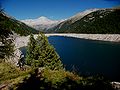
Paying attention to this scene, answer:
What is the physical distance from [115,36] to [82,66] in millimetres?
113346

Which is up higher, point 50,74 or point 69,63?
point 50,74

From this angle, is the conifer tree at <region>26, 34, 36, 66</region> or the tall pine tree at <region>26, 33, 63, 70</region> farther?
the conifer tree at <region>26, 34, 36, 66</region>

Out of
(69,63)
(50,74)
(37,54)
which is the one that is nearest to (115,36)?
(69,63)

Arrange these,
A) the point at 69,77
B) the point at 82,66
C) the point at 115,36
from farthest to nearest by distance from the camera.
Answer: the point at 115,36, the point at 82,66, the point at 69,77

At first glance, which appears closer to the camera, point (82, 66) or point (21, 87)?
point (21, 87)

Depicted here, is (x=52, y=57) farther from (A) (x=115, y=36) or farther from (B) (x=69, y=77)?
(A) (x=115, y=36)

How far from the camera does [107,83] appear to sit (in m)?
14.1

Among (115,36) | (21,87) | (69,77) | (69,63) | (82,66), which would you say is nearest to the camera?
(21,87)

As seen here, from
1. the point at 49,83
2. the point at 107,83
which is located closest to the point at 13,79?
the point at 49,83

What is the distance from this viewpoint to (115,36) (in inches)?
7082

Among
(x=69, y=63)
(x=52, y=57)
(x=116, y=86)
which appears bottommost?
(x=69, y=63)

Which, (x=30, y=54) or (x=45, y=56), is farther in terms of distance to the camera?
(x=30, y=54)

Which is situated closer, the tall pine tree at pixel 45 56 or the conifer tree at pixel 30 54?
the tall pine tree at pixel 45 56

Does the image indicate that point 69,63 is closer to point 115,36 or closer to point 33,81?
point 33,81
